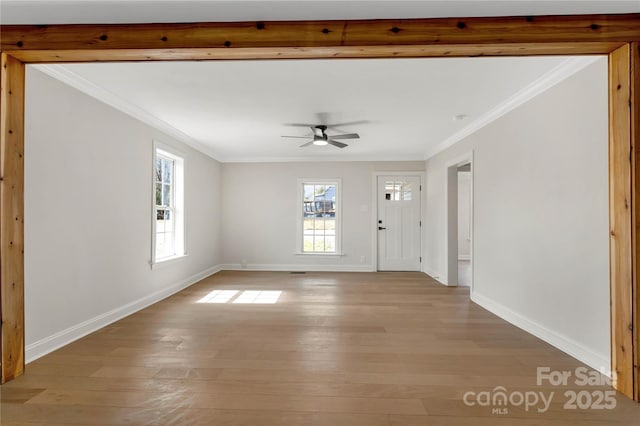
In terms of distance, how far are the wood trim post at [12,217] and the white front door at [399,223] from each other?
5.58m

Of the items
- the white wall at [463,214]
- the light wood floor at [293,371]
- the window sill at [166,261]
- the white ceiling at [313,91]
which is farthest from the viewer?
the white wall at [463,214]

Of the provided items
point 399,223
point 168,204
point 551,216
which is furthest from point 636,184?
point 168,204

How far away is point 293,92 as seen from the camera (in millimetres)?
3213

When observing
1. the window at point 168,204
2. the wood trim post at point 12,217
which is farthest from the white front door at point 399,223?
the wood trim post at point 12,217

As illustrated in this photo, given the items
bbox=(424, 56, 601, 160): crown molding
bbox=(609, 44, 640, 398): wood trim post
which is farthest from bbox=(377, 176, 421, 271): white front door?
bbox=(609, 44, 640, 398): wood trim post

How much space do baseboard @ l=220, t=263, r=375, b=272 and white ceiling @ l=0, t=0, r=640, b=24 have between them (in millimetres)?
5300

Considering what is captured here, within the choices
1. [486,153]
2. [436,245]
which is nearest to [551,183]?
[486,153]

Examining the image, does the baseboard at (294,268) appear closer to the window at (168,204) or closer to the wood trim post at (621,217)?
the window at (168,204)

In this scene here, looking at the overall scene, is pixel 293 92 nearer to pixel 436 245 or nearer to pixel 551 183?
pixel 551 183

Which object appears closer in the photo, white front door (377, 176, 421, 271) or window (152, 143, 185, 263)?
window (152, 143, 185, 263)

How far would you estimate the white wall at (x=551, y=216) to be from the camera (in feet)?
7.94

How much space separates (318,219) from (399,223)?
1.71 metres

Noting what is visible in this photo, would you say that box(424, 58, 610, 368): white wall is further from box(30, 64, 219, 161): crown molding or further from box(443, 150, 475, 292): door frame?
box(30, 64, 219, 161): crown molding

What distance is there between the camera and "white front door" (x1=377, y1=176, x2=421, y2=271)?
6641mm
